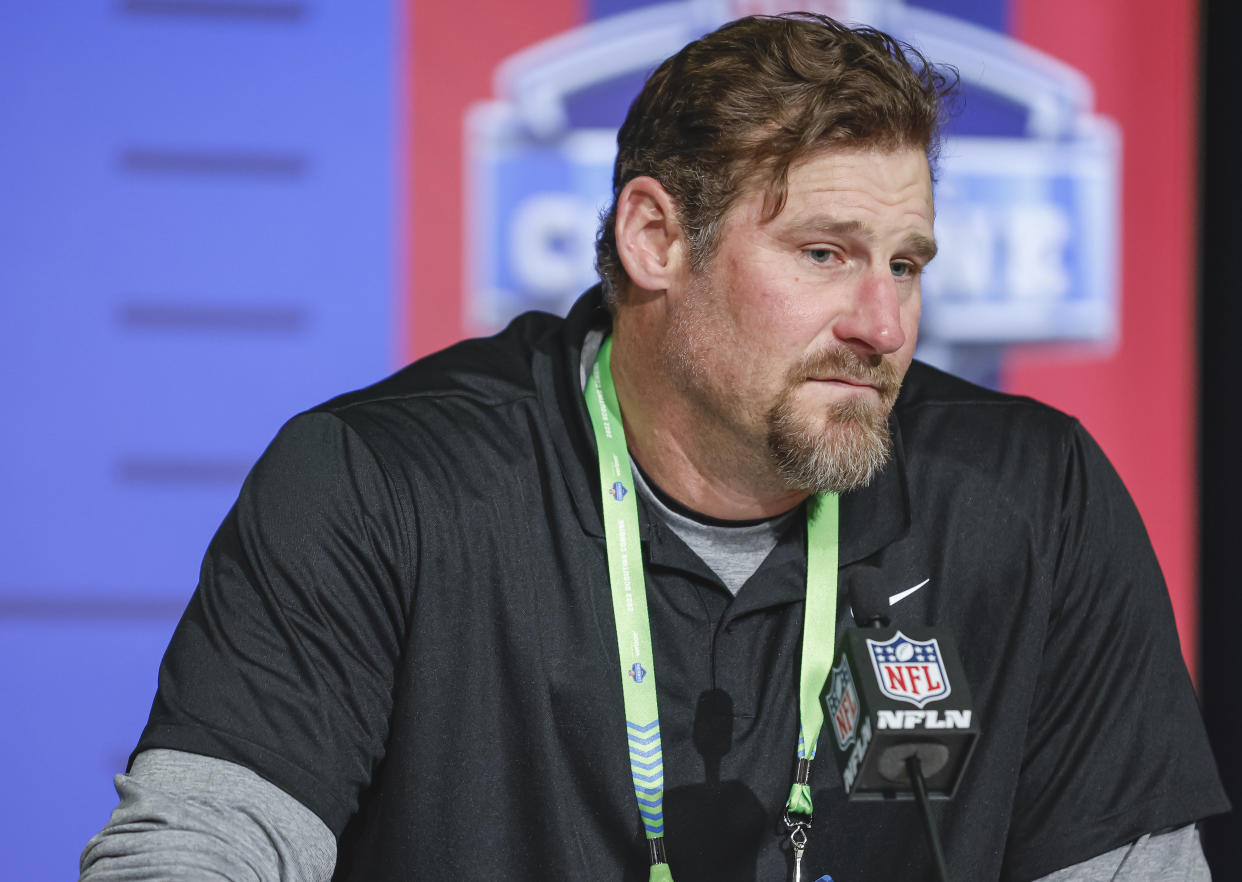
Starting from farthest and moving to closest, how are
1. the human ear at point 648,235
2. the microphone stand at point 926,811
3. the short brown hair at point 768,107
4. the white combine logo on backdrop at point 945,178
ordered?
the white combine logo on backdrop at point 945,178, the human ear at point 648,235, the short brown hair at point 768,107, the microphone stand at point 926,811

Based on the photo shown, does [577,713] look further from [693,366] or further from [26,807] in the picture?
[26,807]

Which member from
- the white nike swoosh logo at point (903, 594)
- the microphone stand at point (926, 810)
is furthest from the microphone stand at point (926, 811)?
the white nike swoosh logo at point (903, 594)

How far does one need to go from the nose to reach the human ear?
25 cm

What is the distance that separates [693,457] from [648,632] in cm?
24

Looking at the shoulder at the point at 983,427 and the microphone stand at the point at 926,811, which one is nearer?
the microphone stand at the point at 926,811

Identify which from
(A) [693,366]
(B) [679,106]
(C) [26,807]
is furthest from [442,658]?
(C) [26,807]

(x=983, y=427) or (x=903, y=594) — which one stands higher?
(x=983, y=427)

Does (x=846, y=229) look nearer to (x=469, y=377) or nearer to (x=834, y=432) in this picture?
(x=834, y=432)

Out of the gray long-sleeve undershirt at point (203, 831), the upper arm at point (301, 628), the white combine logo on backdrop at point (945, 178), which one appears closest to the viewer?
the gray long-sleeve undershirt at point (203, 831)

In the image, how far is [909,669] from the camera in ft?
3.43

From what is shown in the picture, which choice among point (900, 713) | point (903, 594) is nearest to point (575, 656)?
point (903, 594)

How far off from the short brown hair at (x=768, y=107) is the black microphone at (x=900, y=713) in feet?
1.99

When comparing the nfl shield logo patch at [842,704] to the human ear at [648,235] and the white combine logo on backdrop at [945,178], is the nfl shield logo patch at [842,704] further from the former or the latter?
the white combine logo on backdrop at [945,178]

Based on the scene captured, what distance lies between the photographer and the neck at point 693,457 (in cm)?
157
